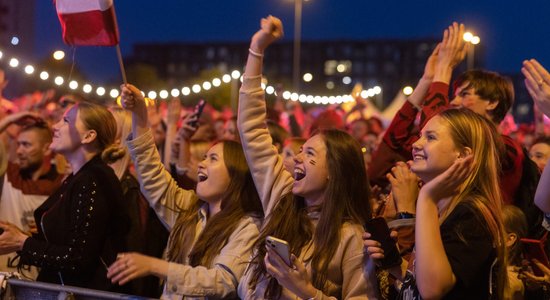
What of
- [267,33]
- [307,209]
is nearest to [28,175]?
[267,33]

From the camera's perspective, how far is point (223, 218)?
5.25 meters

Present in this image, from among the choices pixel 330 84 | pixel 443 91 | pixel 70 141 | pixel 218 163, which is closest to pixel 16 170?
pixel 70 141

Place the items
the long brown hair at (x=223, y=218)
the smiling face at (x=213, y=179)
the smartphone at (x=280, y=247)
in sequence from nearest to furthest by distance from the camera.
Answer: the smartphone at (x=280, y=247) < the long brown hair at (x=223, y=218) < the smiling face at (x=213, y=179)

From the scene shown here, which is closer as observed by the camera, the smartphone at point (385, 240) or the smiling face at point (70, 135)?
the smartphone at point (385, 240)

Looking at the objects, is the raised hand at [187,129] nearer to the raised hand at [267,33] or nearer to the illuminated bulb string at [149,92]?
the illuminated bulb string at [149,92]

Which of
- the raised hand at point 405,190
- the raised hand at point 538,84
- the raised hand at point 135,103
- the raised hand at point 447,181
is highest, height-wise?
the raised hand at point 538,84

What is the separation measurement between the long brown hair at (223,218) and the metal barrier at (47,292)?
0.82m

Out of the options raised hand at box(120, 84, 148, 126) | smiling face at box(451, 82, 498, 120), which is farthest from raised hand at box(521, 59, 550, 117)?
raised hand at box(120, 84, 148, 126)

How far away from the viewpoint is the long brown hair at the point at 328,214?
14.9 feet

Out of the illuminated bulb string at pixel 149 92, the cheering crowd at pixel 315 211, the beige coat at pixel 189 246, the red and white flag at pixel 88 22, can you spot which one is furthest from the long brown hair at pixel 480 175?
the illuminated bulb string at pixel 149 92

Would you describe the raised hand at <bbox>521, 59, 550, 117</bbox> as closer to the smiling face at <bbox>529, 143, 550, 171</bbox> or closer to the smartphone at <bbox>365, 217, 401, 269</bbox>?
the smartphone at <bbox>365, 217, 401, 269</bbox>


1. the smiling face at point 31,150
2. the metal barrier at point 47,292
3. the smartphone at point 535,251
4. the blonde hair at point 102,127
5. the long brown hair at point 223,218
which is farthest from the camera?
the smiling face at point 31,150

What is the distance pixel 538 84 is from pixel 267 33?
154 centimetres

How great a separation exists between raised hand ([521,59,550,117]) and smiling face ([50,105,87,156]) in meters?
2.86
